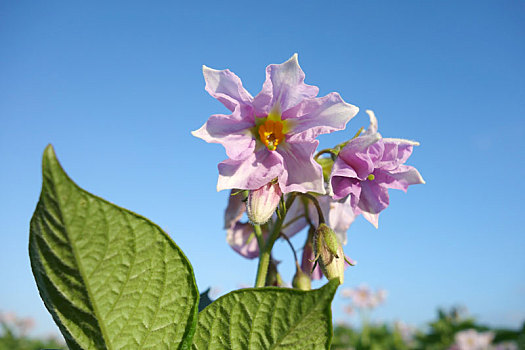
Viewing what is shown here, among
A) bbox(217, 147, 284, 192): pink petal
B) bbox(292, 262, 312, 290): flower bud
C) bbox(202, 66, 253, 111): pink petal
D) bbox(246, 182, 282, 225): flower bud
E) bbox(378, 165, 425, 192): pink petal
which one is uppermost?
bbox(202, 66, 253, 111): pink petal

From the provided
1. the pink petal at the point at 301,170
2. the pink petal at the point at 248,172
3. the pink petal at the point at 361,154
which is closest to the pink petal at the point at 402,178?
the pink petal at the point at 361,154

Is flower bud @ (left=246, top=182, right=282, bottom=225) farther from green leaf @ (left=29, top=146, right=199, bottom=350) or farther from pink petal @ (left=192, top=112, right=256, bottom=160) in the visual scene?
green leaf @ (left=29, top=146, right=199, bottom=350)

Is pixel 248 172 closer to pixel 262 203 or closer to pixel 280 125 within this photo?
pixel 262 203

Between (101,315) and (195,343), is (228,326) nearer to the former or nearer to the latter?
(195,343)

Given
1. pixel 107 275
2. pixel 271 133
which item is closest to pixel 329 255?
pixel 271 133

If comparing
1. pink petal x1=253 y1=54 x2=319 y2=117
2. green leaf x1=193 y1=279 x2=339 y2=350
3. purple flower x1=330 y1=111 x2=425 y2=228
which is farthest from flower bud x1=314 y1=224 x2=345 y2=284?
green leaf x1=193 y1=279 x2=339 y2=350

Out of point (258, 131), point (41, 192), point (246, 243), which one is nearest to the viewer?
point (41, 192)

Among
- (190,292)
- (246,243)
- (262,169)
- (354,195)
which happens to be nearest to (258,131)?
(262,169)
